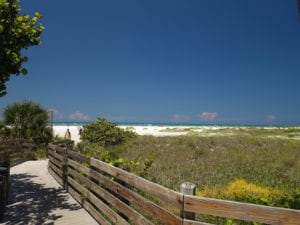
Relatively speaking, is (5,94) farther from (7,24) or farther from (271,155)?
(271,155)

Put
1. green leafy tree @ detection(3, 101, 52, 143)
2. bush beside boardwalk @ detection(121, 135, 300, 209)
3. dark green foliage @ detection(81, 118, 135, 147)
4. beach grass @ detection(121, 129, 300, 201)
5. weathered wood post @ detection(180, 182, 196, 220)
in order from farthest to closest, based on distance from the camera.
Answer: dark green foliage @ detection(81, 118, 135, 147) → green leafy tree @ detection(3, 101, 52, 143) → beach grass @ detection(121, 129, 300, 201) → bush beside boardwalk @ detection(121, 135, 300, 209) → weathered wood post @ detection(180, 182, 196, 220)

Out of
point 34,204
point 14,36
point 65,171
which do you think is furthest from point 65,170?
point 14,36

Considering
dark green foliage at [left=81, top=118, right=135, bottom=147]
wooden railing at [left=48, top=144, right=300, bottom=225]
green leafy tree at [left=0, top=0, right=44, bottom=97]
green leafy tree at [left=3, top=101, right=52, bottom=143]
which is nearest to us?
wooden railing at [left=48, top=144, right=300, bottom=225]

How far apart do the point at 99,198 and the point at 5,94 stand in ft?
12.5

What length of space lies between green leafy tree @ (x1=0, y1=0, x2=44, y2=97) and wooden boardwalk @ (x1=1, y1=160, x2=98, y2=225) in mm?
3434

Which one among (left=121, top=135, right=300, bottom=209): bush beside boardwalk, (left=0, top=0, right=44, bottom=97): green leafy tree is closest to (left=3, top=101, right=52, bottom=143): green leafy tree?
(left=121, top=135, right=300, bottom=209): bush beside boardwalk

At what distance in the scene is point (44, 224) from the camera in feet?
23.6

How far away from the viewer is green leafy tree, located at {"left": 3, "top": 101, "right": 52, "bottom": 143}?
22891 millimetres

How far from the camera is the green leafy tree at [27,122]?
75.1ft

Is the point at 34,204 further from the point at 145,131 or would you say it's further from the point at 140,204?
the point at 145,131

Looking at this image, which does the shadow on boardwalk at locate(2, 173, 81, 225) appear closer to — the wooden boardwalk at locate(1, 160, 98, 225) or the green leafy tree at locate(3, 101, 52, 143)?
the wooden boardwalk at locate(1, 160, 98, 225)

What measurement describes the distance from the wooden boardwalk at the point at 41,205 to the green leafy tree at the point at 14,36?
3434 mm

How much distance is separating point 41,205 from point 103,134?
15.4m

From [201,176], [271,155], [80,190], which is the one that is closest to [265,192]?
[201,176]
